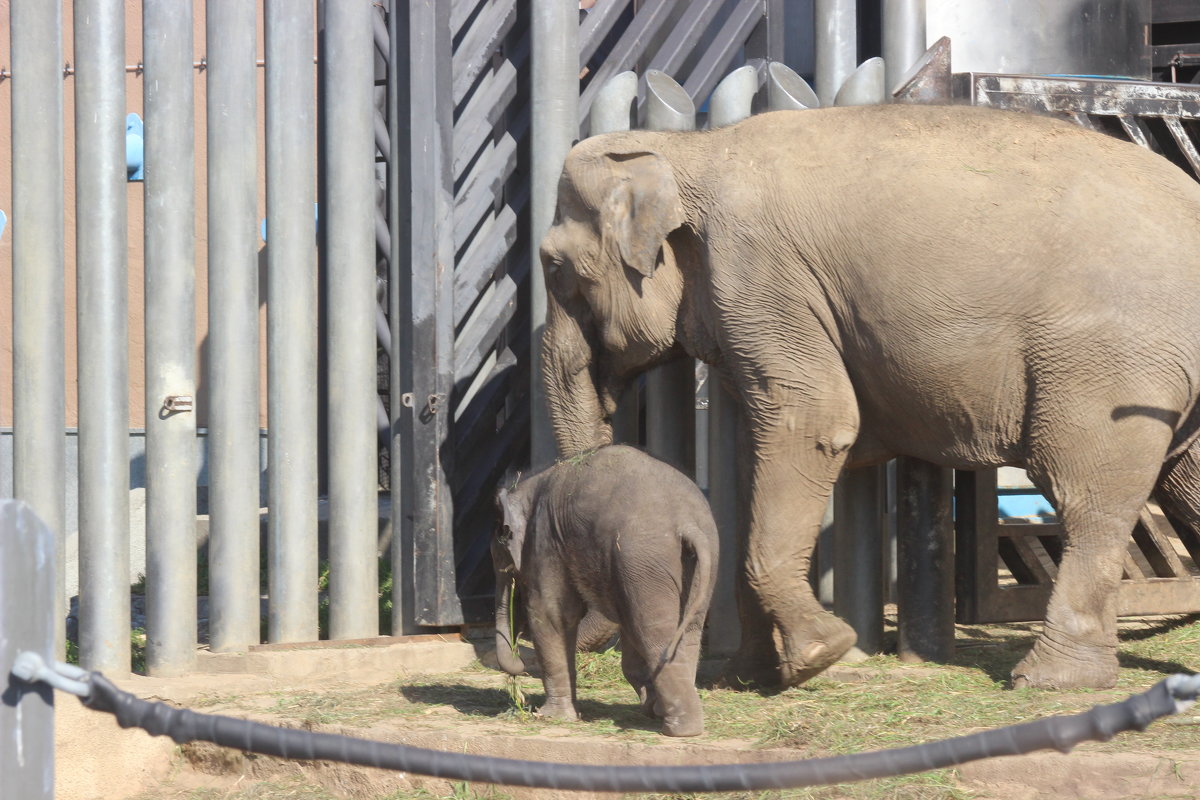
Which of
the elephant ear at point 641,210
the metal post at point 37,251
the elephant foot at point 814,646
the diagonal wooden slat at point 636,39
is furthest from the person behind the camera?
the diagonal wooden slat at point 636,39

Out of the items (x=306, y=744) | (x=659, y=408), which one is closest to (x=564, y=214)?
(x=659, y=408)

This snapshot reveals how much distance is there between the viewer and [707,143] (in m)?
5.97

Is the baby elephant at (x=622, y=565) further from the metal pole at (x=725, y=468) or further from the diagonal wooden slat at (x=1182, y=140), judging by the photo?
the diagonal wooden slat at (x=1182, y=140)

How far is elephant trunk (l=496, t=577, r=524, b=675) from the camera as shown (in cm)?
551

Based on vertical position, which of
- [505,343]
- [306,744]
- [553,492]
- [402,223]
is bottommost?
[306,744]

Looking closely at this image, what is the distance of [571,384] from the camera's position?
20.6 ft

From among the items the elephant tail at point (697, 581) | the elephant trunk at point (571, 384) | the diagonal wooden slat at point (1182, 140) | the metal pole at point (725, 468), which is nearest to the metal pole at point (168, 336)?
the elephant trunk at point (571, 384)

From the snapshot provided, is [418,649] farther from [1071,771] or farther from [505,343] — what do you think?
[1071,771]

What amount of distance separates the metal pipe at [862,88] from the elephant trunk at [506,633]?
2462 mm

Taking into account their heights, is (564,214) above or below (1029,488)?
above

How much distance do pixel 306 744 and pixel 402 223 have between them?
462 centimetres

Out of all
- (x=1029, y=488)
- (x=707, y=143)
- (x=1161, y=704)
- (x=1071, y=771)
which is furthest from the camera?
(x=1029, y=488)

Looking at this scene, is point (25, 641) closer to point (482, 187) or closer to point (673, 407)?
point (673, 407)

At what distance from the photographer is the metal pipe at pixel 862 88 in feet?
21.5
